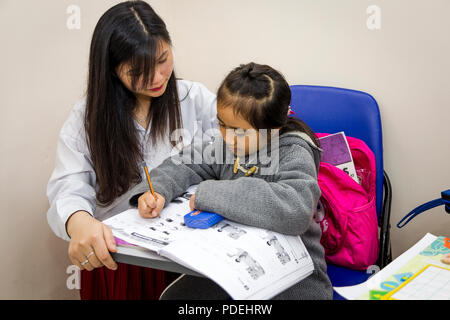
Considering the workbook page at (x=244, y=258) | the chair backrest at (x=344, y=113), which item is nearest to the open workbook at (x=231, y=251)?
the workbook page at (x=244, y=258)

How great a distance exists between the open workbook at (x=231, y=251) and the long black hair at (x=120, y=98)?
0.96ft

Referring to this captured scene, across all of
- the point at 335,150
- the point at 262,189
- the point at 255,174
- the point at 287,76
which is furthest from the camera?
the point at 287,76

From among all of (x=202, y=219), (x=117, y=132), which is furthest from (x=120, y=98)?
(x=202, y=219)

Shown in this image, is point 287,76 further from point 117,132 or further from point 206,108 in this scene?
point 117,132

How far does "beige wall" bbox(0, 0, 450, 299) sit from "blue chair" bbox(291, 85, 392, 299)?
122 mm

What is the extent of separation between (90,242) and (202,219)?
0.77 ft

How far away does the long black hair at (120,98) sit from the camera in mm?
1045

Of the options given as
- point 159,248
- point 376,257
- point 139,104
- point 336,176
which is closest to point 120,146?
point 139,104

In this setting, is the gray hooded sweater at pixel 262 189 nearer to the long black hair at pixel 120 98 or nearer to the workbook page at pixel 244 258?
the workbook page at pixel 244 258

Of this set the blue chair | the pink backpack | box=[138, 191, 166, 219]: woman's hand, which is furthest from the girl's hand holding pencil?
the blue chair

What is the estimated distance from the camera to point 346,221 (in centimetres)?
110

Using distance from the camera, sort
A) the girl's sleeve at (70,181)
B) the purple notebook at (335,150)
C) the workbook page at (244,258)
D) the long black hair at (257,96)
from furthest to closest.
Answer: the purple notebook at (335,150) → the girl's sleeve at (70,181) → the long black hair at (257,96) → the workbook page at (244,258)

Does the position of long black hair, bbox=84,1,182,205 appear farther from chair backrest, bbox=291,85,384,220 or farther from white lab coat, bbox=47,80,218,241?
chair backrest, bbox=291,85,384,220

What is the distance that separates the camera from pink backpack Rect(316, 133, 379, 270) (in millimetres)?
1107
